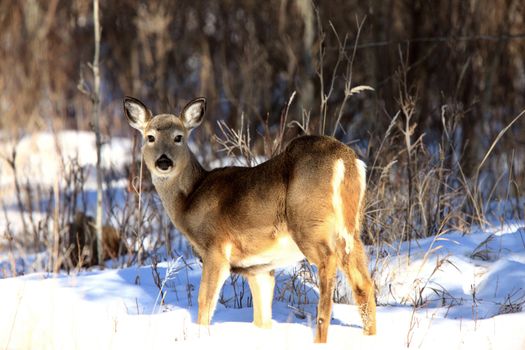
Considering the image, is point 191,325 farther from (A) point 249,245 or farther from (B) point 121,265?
(B) point 121,265

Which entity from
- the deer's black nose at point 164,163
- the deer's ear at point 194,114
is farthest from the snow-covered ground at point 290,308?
the deer's ear at point 194,114

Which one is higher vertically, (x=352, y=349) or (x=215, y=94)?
(x=215, y=94)

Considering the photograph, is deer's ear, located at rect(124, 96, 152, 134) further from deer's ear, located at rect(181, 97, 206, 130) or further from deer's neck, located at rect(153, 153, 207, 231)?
deer's neck, located at rect(153, 153, 207, 231)

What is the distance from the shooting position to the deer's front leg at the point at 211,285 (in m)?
4.70

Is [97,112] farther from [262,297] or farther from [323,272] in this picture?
[323,272]

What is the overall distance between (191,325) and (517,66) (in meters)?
8.73

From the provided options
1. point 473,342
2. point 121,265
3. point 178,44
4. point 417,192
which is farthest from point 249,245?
point 178,44

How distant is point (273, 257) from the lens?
Answer: 466cm

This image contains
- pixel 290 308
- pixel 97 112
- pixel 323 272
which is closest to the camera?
pixel 323 272

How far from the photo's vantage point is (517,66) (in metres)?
12.2

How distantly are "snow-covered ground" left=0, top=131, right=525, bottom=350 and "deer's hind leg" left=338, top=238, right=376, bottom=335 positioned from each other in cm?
9

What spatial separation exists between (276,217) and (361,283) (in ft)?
1.79

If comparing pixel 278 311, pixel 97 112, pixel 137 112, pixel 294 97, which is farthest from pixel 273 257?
pixel 294 97

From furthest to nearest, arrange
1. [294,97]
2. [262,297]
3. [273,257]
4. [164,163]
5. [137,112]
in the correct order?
[294,97] → [137,112] → [164,163] → [262,297] → [273,257]
